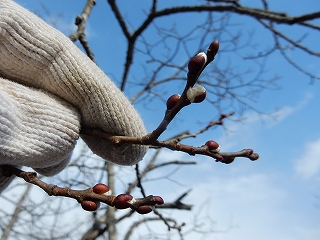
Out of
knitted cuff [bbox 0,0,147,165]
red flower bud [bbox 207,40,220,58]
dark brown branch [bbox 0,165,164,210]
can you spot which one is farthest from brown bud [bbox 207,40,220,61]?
knitted cuff [bbox 0,0,147,165]

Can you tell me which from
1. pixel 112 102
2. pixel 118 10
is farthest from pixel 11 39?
pixel 118 10

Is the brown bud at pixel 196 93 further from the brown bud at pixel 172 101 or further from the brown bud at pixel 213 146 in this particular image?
the brown bud at pixel 213 146

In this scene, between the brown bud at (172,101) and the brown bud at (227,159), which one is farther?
the brown bud at (227,159)

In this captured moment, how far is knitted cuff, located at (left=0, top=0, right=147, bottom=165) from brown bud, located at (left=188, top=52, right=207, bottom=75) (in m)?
0.25

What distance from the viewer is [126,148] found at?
1.93 ft

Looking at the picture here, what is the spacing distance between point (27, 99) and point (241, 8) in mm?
1413

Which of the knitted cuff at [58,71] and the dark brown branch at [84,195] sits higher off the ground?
the knitted cuff at [58,71]

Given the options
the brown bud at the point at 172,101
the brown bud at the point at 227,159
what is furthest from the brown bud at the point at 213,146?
the brown bud at the point at 172,101

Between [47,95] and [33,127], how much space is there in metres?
0.07

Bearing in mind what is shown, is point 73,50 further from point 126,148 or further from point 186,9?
point 186,9

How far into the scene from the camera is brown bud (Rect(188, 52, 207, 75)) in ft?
1.04

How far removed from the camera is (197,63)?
32cm

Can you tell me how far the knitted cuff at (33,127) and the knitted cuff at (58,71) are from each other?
0.08 feet

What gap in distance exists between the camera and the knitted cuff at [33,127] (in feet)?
1.50
